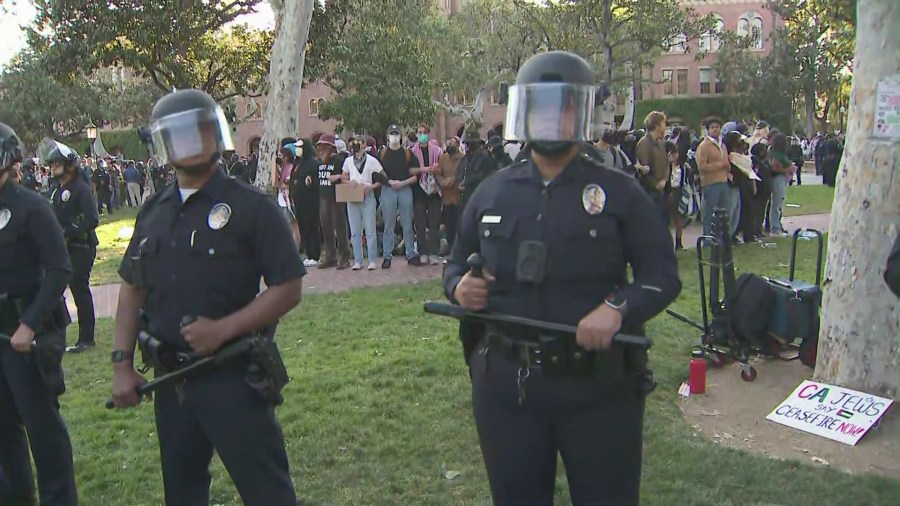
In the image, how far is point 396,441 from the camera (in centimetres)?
495

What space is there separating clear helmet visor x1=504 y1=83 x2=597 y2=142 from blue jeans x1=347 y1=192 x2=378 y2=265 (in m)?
8.18

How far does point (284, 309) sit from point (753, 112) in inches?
2334

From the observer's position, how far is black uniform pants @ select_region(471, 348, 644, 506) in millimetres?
2572

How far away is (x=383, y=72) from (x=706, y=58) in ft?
130

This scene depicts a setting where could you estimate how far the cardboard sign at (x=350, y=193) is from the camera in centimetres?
1063

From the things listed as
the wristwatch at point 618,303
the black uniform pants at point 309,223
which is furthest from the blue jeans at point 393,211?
the wristwatch at point 618,303

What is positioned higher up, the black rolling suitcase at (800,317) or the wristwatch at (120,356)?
the wristwatch at (120,356)

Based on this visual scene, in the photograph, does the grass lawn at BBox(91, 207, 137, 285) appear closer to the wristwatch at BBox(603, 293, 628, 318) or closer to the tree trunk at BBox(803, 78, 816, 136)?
the wristwatch at BBox(603, 293, 628, 318)

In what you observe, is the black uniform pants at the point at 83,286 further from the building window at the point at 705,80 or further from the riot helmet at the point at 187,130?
the building window at the point at 705,80

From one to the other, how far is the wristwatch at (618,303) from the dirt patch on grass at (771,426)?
266cm

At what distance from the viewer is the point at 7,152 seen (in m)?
3.84

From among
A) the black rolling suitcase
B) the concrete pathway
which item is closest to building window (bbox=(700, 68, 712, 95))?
the concrete pathway

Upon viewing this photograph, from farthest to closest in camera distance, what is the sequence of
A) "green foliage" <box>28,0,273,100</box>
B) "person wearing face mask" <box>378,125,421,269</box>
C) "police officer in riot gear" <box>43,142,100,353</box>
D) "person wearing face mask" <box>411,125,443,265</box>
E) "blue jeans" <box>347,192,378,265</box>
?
1. "green foliage" <box>28,0,273,100</box>
2. "person wearing face mask" <box>411,125,443,265</box>
3. "person wearing face mask" <box>378,125,421,269</box>
4. "blue jeans" <box>347,192,378,265</box>
5. "police officer in riot gear" <box>43,142,100,353</box>

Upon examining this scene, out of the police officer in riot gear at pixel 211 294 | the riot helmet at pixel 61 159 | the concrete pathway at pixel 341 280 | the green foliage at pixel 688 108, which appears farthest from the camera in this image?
the green foliage at pixel 688 108
